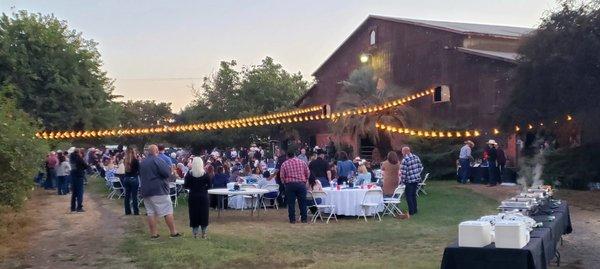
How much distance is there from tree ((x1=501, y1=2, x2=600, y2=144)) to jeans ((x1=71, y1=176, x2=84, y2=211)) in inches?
511

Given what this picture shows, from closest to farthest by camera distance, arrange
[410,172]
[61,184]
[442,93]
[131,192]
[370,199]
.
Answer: [370,199] → [410,172] → [131,192] → [61,184] → [442,93]

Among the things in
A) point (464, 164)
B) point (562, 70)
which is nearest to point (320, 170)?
point (562, 70)

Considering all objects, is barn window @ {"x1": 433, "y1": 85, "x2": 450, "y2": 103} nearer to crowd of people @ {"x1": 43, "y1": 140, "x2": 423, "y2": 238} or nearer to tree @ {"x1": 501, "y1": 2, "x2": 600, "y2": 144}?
tree @ {"x1": 501, "y1": 2, "x2": 600, "y2": 144}

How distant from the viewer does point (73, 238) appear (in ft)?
38.1

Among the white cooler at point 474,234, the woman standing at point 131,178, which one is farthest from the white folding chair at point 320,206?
the white cooler at point 474,234

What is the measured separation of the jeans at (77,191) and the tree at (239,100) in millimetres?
31299

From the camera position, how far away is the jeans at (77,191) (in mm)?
15625

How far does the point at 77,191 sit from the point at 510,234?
12100mm

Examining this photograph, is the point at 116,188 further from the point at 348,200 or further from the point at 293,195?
the point at 348,200

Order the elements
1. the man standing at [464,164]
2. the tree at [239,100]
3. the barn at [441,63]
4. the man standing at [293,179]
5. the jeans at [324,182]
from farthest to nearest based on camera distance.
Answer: the tree at [239,100] < the barn at [441,63] < the man standing at [464,164] < the jeans at [324,182] < the man standing at [293,179]

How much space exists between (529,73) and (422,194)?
4894 millimetres

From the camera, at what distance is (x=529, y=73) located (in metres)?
20.2

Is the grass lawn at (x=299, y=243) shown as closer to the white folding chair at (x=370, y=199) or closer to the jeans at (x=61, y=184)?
the white folding chair at (x=370, y=199)

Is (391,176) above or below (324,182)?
above
